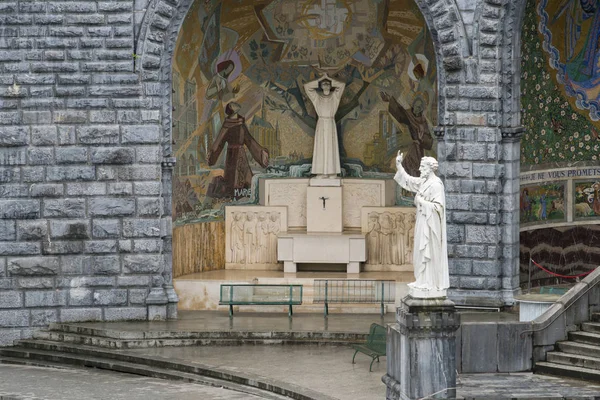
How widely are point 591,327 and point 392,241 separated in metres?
8.84

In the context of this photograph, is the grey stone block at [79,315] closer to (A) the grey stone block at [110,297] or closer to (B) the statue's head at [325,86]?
(A) the grey stone block at [110,297]

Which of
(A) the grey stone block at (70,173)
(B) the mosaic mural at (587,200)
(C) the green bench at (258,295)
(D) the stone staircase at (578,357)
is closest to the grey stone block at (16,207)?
(A) the grey stone block at (70,173)

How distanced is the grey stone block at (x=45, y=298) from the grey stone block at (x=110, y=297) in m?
→ 0.61

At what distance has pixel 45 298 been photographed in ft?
86.4

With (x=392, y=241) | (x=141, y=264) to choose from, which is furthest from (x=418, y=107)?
(x=141, y=264)

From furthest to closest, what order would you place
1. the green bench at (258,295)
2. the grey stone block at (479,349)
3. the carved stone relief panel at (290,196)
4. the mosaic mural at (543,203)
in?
the carved stone relief panel at (290,196), the mosaic mural at (543,203), the green bench at (258,295), the grey stone block at (479,349)

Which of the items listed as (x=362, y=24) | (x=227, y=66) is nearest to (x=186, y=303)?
(x=227, y=66)

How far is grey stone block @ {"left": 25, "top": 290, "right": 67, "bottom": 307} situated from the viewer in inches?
1037

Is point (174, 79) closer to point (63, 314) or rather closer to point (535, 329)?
point (63, 314)

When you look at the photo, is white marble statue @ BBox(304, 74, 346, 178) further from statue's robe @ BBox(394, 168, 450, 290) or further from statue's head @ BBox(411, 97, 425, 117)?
statue's robe @ BBox(394, 168, 450, 290)

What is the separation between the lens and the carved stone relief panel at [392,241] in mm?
30031

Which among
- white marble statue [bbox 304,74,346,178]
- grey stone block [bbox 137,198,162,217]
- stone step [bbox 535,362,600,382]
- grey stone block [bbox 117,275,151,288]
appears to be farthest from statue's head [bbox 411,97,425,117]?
stone step [bbox 535,362,600,382]

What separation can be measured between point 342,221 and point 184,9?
625 centimetres

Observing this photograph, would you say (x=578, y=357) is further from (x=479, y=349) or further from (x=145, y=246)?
(x=145, y=246)
